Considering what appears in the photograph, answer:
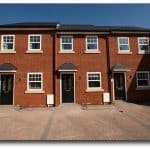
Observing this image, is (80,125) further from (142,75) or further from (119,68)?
(142,75)

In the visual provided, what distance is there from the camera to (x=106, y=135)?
1068 centimetres

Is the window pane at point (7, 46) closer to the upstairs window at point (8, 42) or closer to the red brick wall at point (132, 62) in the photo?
the upstairs window at point (8, 42)

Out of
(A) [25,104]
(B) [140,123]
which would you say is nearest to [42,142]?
(B) [140,123]

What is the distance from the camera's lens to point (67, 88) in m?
20.7

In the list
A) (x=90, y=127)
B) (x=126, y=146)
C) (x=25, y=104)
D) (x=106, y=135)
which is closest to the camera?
(x=126, y=146)

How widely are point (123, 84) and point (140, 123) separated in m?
8.50

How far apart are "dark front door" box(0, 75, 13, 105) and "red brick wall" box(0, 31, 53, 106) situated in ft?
1.48

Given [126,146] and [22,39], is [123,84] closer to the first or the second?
[22,39]

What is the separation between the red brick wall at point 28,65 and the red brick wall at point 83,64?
0.70 m

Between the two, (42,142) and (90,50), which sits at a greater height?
(90,50)

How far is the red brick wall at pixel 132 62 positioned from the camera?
21250 mm

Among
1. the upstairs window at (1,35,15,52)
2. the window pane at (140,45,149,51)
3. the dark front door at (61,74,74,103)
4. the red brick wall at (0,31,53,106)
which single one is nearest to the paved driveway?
the red brick wall at (0,31,53,106)

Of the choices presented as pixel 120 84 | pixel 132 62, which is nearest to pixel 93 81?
Answer: pixel 120 84

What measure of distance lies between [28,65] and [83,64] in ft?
13.9
